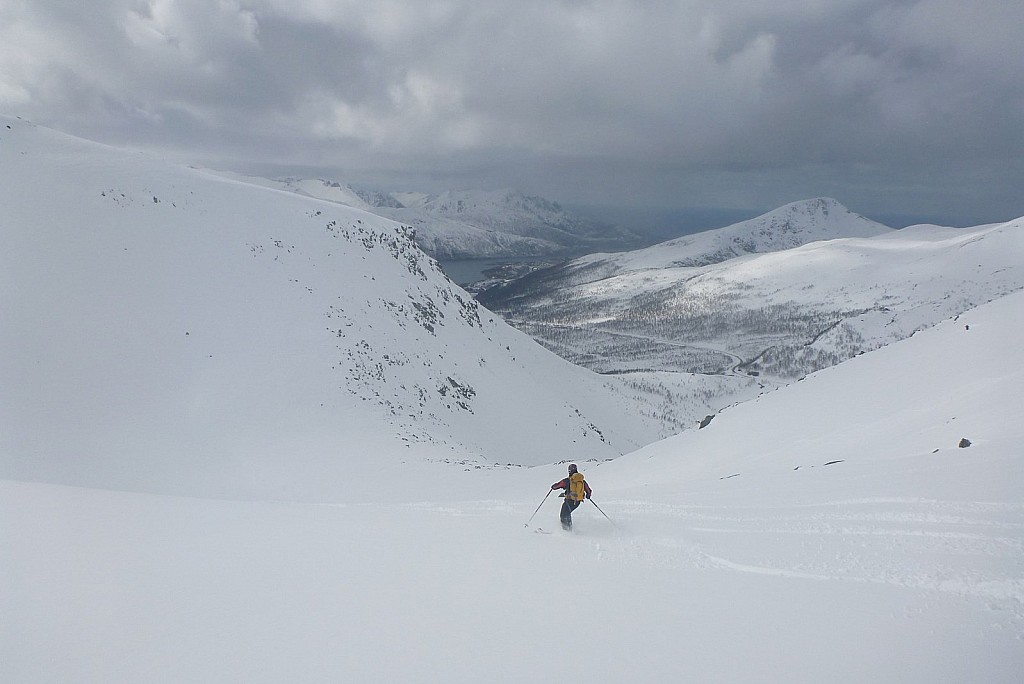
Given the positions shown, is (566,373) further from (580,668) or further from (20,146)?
(580,668)

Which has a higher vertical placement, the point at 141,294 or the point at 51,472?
the point at 141,294

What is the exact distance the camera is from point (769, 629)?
5203 millimetres

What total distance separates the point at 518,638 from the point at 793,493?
8.00 m

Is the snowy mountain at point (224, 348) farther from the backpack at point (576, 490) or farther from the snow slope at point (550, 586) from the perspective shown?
the backpack at point (576, 490)

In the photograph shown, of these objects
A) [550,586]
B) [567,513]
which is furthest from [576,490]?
[550,586]

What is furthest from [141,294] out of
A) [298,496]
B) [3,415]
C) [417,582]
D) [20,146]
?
[417,582]

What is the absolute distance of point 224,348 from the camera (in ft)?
119

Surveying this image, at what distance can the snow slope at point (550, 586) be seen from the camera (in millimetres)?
4656

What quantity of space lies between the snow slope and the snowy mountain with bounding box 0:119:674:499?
15.5m

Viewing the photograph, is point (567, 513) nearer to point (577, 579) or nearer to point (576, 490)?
point (576, 490)

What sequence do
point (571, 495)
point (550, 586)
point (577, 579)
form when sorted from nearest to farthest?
point (550, 586)
point (577, 579)
point (571, 495)

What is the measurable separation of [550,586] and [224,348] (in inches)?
1454

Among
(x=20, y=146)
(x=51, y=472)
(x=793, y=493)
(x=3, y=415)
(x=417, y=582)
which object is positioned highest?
(x=20, y=146)

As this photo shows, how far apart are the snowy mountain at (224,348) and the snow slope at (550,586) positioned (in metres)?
15.5
